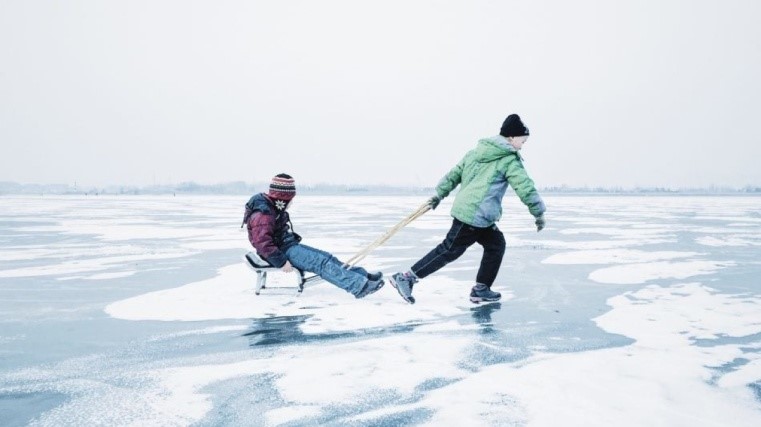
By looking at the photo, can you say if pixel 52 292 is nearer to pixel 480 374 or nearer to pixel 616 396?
pixel 480 374

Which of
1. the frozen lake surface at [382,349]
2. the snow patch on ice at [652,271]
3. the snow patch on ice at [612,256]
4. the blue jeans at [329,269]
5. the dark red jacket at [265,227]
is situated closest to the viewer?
the frozen lake surface at [382,349]

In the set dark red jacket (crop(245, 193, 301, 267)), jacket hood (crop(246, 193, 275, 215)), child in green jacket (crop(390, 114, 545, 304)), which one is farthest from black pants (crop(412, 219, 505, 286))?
jacket hood (crop(246, 193, 275, 215))

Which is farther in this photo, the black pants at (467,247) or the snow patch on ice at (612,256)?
the snow patch on ice at (612,256)

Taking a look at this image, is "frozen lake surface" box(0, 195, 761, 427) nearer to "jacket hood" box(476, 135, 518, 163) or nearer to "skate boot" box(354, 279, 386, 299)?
"skate boot" box(354, 279, 386, 299)

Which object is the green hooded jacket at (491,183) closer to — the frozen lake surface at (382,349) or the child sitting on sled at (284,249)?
the frozen lake surface at (382,349)

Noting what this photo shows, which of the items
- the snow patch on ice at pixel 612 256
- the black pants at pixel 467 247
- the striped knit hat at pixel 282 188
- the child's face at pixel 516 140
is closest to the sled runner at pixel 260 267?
the striped knit hat at pixel 282 188

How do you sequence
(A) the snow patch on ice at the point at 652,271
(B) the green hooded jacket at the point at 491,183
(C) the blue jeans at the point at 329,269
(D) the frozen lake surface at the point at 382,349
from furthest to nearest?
1. (A) the snow patch on ice at the point at 652,271
2. (C) the blue jeans at the point at 329,269
3. (B) the green hooded jacket at the point at 491,183
4. (D) the frozen lake surface at the point at 382,349

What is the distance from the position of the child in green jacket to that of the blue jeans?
13.3 inches

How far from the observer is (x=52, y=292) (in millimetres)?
5641

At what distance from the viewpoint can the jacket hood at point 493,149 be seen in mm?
4848

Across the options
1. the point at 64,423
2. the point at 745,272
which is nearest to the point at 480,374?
the point at 64,423

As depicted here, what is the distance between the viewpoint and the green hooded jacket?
477cm

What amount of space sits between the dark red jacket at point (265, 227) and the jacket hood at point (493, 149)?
6.11 feet

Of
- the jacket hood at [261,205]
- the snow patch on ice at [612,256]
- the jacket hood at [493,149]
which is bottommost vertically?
the snow patch on ice at [612,256]
